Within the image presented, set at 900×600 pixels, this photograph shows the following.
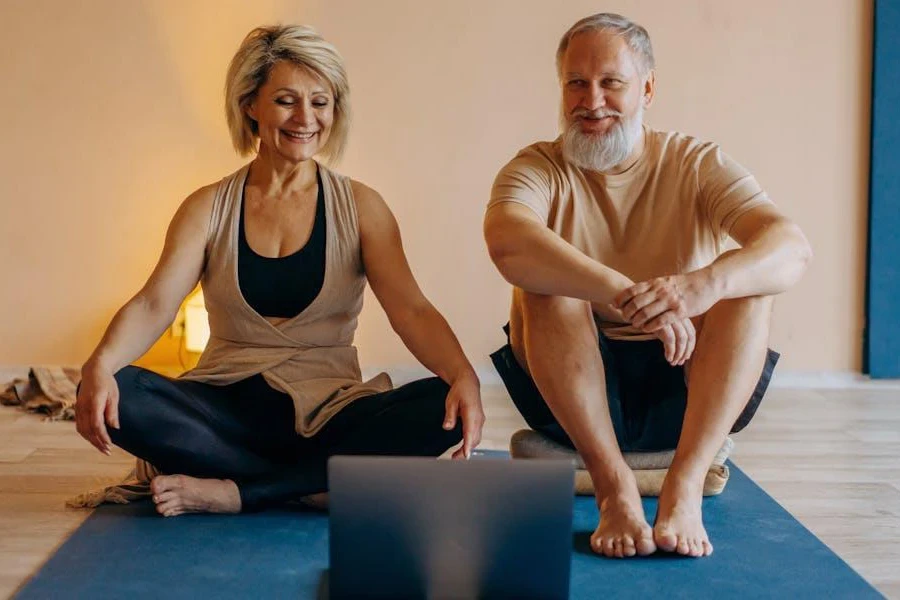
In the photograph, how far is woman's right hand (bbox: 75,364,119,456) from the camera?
242 centimetres

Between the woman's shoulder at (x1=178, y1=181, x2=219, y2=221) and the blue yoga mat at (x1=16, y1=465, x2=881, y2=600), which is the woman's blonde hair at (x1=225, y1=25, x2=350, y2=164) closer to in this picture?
the woman's shoulder at (x1=178, y1=181, x2=219, y2=221)

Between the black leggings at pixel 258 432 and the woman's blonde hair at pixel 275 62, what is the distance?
570 mm

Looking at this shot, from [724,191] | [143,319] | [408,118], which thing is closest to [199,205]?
[143,319]

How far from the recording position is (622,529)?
2.36m

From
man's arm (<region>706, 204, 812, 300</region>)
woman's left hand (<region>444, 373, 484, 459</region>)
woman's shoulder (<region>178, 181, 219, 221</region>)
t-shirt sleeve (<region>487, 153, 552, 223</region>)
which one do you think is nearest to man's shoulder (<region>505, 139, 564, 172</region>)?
t-shirt sleeve (<region>487, 153, 552, 223</region>)

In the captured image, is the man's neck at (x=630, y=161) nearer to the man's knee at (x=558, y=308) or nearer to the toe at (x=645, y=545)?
the man's knee at (x=558, y=308)

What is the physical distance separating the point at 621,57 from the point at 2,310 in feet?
8.75

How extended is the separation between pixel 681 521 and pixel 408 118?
230 cm

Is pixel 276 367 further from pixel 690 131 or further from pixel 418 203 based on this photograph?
pixel 690 131

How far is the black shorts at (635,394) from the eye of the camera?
271cm

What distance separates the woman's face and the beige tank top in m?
0.12

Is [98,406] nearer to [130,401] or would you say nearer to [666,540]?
[130,401]

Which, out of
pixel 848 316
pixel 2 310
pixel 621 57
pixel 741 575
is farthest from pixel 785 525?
pixel 2 310

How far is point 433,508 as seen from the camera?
6.03ft
